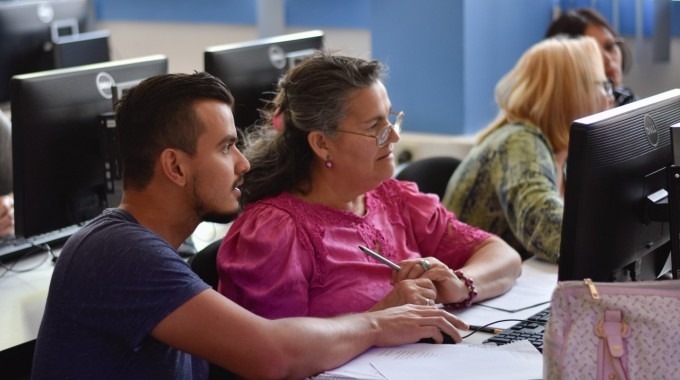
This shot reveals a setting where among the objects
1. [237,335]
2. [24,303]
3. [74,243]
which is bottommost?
[24,303]

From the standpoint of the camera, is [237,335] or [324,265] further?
[324,265]

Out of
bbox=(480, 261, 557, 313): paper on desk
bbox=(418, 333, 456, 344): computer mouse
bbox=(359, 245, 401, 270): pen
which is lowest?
bbox=(480, 261, 557, 313): paper on desk

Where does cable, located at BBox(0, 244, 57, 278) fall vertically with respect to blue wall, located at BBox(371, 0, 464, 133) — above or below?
below

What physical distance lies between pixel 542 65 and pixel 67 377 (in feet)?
5.58

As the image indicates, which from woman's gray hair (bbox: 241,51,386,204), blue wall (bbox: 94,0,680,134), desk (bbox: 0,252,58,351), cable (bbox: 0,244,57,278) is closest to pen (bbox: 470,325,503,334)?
woman's gray hair (bbox: 241,51,386,204)

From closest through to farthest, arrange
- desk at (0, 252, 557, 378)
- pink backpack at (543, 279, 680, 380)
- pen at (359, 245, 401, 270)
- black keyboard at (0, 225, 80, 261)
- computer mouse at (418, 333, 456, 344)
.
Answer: pink backpack at (543, 279, 680, 380), computer mouse at (418, 333, 456, 344), pen at (359, 245, 401, 270), desk at (0, 252, 557, 378), black keyboard at (0, 225, 80, 261)

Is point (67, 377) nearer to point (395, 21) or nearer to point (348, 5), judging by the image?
point (395, 21)

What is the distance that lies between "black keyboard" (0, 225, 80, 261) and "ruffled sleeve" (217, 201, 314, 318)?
2.55ft

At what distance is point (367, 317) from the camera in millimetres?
1826

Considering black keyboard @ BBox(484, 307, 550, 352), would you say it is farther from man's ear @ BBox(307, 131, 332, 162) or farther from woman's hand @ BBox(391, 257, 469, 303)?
man's ear @ BBox(307, 131, 332, 162)

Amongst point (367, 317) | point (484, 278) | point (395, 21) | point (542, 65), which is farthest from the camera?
point (395, 21)

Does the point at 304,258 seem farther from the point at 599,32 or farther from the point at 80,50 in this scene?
the point at 599,32

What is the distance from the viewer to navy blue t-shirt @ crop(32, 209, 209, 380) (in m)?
1.56

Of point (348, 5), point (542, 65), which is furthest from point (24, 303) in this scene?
point (348, 5)
